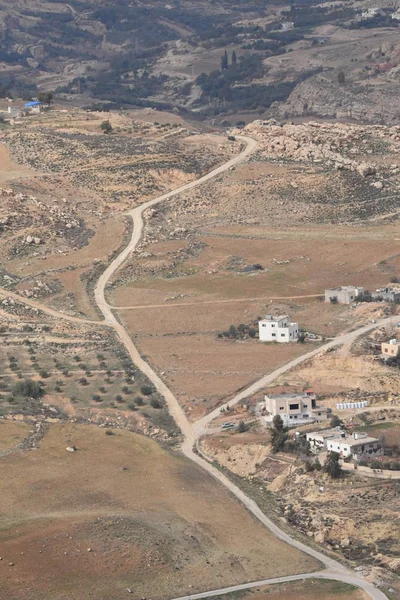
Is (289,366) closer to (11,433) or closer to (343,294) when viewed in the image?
(343,294)

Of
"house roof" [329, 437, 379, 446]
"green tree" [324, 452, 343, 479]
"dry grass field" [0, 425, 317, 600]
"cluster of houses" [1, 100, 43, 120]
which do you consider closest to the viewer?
"dry grass field" [0, 425, 317, 600]

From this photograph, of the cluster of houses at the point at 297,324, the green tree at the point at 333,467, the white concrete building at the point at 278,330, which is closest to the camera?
the green tree at the point at 333,467

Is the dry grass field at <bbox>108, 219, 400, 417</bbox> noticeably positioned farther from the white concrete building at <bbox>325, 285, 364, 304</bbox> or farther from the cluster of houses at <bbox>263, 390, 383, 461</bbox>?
the cluster of houses at <bbox>263, 390, 383, 461</bbox>

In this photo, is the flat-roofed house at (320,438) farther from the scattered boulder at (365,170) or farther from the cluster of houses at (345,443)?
the scattered boulder at (365,170)

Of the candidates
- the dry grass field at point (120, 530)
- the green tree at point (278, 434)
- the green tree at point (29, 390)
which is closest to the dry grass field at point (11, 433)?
the dry grass field at point (120, 530)

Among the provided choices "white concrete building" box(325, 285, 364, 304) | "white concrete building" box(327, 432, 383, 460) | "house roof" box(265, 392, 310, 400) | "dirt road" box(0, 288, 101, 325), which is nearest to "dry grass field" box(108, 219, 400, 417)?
"white concrete building" box(325, 285, 364, 304)

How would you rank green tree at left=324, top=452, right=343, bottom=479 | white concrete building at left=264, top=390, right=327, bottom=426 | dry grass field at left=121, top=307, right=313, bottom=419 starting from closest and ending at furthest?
green tree at left=324, top=452, right=343, bottom=479 < white concrete building at left=264, top=390, right=327, bottom=426 < dry grass field at left=121, top=307, right=313, bottom=419
